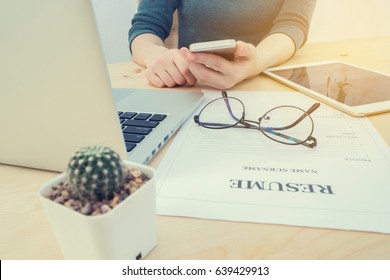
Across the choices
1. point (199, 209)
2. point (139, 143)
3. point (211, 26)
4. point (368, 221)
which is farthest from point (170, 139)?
point (211, 26)

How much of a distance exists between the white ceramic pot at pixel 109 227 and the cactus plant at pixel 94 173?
15 mm

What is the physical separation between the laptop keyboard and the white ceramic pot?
0.15 metres

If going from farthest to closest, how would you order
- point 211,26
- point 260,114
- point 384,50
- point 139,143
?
point 211,26, point 384,50, point 260,114, point 139,143

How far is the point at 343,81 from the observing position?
64 centimetres

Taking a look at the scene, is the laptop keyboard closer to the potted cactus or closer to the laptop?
the laptop

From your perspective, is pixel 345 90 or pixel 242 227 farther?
pixel 345 90

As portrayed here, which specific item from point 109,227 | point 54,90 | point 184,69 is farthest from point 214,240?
point 184,69

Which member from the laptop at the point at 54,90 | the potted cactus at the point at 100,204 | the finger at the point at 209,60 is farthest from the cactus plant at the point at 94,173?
the finger at the point at 209,60

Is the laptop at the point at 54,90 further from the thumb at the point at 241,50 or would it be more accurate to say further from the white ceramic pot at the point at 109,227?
the thumb at the point at 241,50

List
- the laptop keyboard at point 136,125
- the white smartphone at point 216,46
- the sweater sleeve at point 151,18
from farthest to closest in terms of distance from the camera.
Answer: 1. the sweater sleeve at point 151,18
2. the white smartphone at point 216,46
3. the laptop keyboard at point 136,125

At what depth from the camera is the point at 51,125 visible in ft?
1.14

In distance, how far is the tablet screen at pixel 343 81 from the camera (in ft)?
1.86

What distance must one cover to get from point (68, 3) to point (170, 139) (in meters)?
0.24
